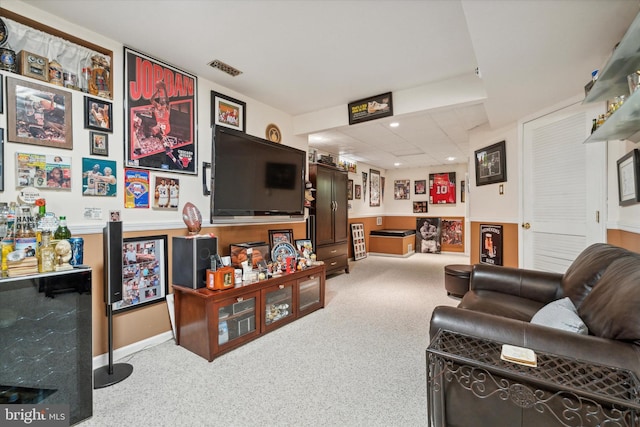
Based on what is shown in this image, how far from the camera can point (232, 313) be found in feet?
7.96

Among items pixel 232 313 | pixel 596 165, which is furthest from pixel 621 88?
pixel 232 313

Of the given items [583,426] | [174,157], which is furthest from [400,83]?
[583,426]

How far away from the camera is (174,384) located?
189 cm

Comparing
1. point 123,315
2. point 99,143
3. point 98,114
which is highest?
point 98,114

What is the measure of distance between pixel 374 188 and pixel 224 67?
578cm

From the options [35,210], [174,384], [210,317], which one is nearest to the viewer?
[35,210]

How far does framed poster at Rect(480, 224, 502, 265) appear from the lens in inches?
150

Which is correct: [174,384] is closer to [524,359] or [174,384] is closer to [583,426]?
[524,359]

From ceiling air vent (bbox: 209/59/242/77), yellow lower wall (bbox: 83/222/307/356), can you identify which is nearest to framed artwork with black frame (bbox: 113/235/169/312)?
yellow lower wall (bbox: 83/222/307/356)

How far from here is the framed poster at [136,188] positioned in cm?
232

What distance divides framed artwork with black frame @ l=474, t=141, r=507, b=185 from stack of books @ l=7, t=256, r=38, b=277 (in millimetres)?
4604

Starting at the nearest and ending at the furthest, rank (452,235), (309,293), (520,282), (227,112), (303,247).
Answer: (520,282) < (227,112) < (309,293) < (303,247) < (452,235)

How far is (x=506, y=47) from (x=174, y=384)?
3.18 metres

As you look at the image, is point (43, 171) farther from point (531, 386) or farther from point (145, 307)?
point (531, 386)
